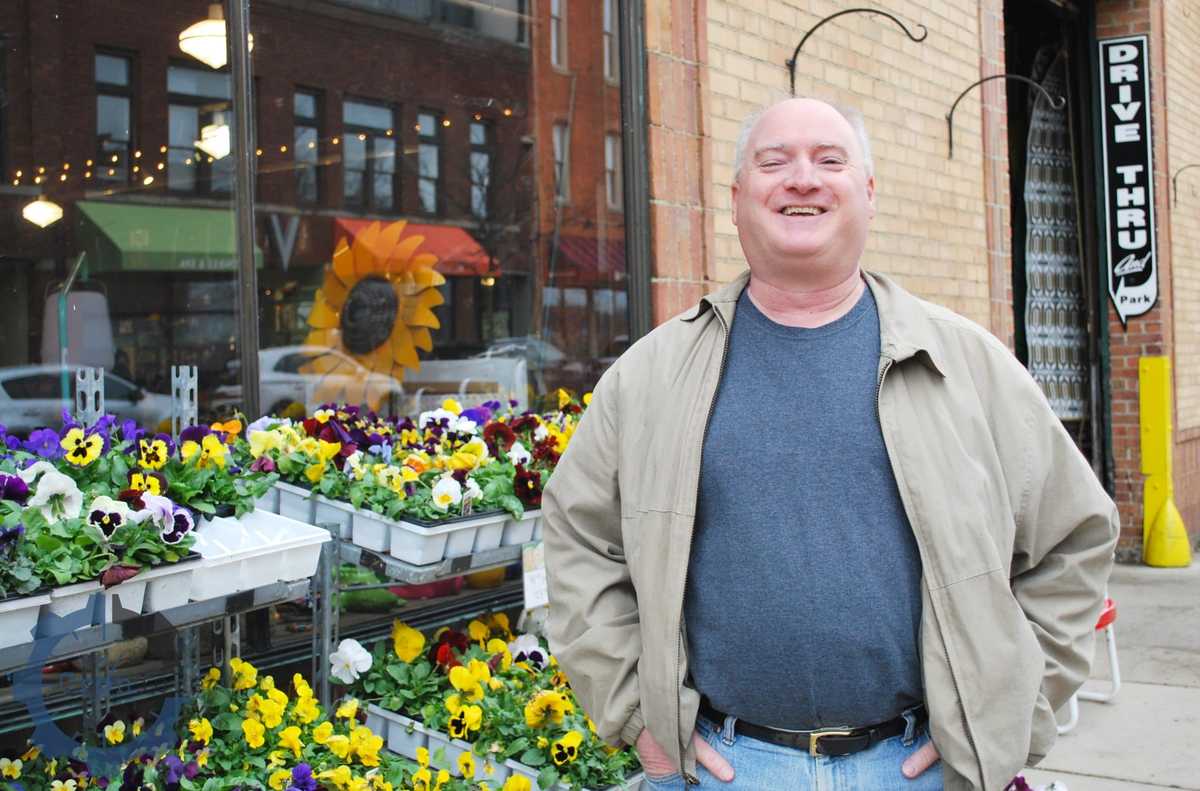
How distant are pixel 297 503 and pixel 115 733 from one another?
764 millimetres

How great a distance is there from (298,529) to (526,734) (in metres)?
1.00

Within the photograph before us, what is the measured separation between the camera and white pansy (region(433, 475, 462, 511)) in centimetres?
326

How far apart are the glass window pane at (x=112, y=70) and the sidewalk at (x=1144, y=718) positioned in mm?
5124

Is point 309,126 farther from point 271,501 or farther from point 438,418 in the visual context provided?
point 271,501

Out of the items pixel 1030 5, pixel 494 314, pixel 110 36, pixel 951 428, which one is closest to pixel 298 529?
pixel 951 428

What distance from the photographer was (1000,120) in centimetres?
770

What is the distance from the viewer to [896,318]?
2.13 metres

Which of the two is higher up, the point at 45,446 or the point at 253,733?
the point at 45,446

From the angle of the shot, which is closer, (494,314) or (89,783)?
(89,783)

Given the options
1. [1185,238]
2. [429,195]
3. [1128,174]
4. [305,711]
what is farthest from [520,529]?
[1185,238]

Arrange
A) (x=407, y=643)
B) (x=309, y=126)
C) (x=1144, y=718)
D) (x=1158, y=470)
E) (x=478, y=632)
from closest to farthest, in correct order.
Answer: (x=407, y=643) < (x=478, y=632) < (x=1144, y=718) < (x=309, y=126) < (x=1158, y=470)

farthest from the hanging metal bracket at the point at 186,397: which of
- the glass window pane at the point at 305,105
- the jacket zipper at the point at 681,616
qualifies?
the glass window pane at the point at 305,105

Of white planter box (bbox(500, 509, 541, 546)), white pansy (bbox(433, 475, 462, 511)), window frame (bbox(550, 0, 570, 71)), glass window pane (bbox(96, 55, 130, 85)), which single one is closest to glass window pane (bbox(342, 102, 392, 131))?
glass window pane (bbox(96, 55, 130, 85))

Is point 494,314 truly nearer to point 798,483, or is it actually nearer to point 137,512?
point 137,512
